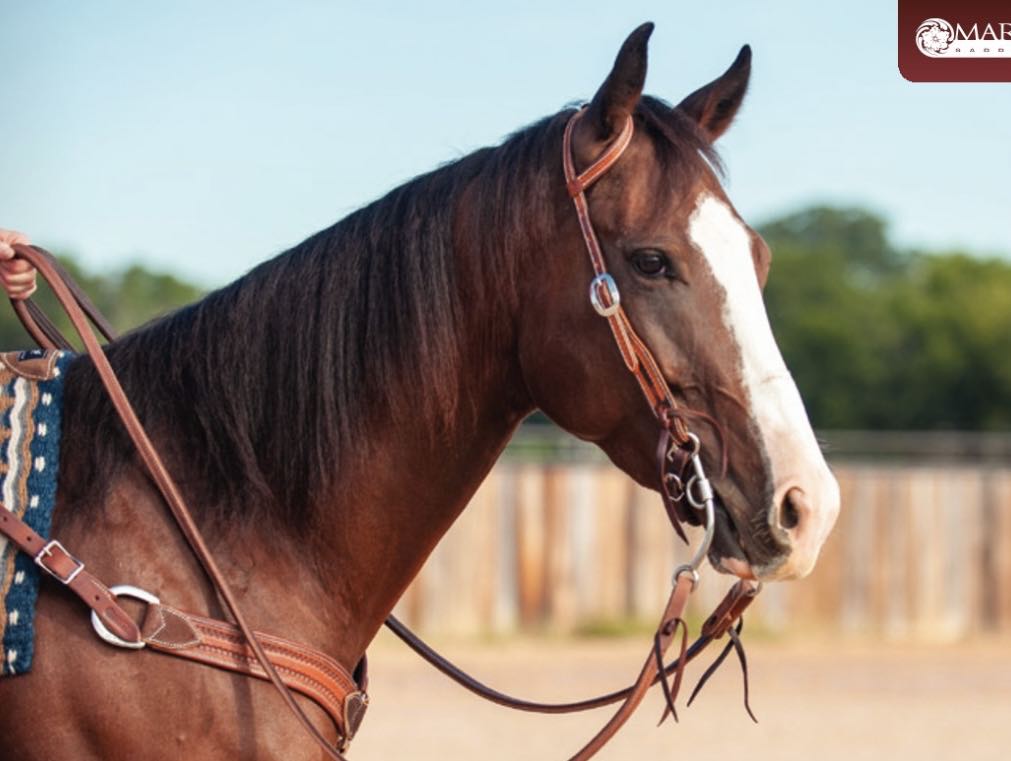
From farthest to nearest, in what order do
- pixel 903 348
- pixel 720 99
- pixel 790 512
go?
1. pixel 903 348
2. pixel 720 99
3. pixel 790 512

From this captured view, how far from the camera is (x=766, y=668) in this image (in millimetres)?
14312

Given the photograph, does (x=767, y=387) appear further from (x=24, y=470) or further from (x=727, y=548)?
(x=24, y=470)

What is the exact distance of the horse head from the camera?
2.67 metres

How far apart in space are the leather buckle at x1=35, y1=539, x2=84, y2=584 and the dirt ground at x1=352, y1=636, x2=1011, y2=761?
24.1 ft

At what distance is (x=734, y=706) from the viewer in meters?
12.3

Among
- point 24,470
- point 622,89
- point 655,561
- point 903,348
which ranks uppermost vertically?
point 622,89

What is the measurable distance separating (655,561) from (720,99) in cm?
1348

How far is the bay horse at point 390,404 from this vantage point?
2.67 metres

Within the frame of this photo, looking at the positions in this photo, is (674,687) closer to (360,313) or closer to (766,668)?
(360,313)

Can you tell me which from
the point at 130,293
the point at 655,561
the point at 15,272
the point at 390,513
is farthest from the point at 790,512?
the point at 130,293

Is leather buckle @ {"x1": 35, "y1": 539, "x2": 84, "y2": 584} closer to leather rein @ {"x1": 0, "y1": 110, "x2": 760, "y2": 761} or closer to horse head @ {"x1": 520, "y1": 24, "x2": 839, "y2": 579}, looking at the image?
leather rein @ {"x1": 0, "y1": 110, "x2": 760, "y2": 761}

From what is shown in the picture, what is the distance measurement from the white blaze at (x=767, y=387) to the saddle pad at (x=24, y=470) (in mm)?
1401

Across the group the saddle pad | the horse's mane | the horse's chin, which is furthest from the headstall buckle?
the saddle pad

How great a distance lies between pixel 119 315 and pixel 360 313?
1327 centimetres
